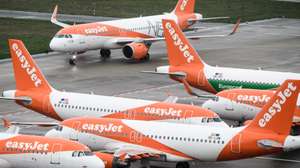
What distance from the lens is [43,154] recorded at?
62.1m

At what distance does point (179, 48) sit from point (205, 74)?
353 centimetres

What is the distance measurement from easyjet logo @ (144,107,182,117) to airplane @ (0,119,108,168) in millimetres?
11933

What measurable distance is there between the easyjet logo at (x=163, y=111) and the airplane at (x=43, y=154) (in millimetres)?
11933

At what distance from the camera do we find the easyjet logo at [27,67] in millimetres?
78250

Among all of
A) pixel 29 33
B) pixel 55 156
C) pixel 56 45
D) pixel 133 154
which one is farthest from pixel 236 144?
pixel 29 33

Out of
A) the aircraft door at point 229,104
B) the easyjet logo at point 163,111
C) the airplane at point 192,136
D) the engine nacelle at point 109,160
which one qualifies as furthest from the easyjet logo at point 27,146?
the aircraft door at point 229,104

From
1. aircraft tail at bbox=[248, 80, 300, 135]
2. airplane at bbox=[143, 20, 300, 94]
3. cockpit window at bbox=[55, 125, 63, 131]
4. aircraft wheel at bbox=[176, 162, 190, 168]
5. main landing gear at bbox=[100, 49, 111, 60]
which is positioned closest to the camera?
aircraft tail at bbox=[248, 80, 300, 135]

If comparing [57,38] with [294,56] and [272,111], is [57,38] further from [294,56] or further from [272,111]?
[272,111]

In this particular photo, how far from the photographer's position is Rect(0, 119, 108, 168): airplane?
6150cm

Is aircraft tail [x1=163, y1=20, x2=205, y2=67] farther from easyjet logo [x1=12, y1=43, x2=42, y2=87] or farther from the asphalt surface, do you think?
easyjet logo [x1=12, y1=43, x2=42, y2=87]

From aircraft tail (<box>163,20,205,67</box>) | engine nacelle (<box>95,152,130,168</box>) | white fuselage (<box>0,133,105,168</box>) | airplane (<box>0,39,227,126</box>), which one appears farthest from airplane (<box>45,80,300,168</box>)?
aircraft tail (<box>163,20,205,67</box>)

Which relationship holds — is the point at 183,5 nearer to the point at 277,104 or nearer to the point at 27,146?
the point at 277,104

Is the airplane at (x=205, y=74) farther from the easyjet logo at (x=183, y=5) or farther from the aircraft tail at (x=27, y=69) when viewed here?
the easyjet logo at (x=183, y=5)

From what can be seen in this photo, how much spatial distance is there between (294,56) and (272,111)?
5626 cm
